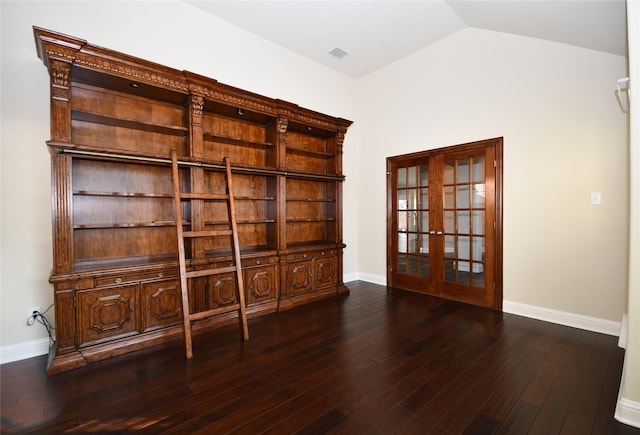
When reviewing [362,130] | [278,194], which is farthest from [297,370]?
[362,130]

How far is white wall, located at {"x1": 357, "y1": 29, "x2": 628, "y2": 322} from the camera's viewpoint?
2998mm

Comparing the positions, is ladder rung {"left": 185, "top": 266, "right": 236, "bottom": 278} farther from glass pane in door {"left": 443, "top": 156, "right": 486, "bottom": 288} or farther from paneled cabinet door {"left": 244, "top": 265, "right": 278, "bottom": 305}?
glass pane in door {"left": 443, "top": 156, "right": 486, "bottom": 288}

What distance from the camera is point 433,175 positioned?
174 inches

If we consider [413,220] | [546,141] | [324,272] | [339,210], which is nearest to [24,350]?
[324,272]

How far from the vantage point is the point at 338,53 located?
15.0 feet

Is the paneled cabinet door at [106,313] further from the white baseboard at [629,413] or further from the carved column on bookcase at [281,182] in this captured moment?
the white baseboard at [629,413]

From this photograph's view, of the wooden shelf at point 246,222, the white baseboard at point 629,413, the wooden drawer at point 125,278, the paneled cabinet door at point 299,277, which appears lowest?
the white baseboard at point 629,413

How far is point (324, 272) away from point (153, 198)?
2463mm

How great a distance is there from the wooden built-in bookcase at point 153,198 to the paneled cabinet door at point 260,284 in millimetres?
13

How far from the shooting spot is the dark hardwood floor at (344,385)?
1773mm

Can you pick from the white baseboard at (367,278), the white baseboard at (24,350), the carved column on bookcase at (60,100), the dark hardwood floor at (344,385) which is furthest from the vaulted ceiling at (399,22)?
the white baseboard at (24,350)

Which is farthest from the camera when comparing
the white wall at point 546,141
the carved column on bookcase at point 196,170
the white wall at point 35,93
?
the carved column on bookcase at point 196,170

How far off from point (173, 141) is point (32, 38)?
4.51 feet

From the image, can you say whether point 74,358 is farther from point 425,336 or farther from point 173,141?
point 425,336
